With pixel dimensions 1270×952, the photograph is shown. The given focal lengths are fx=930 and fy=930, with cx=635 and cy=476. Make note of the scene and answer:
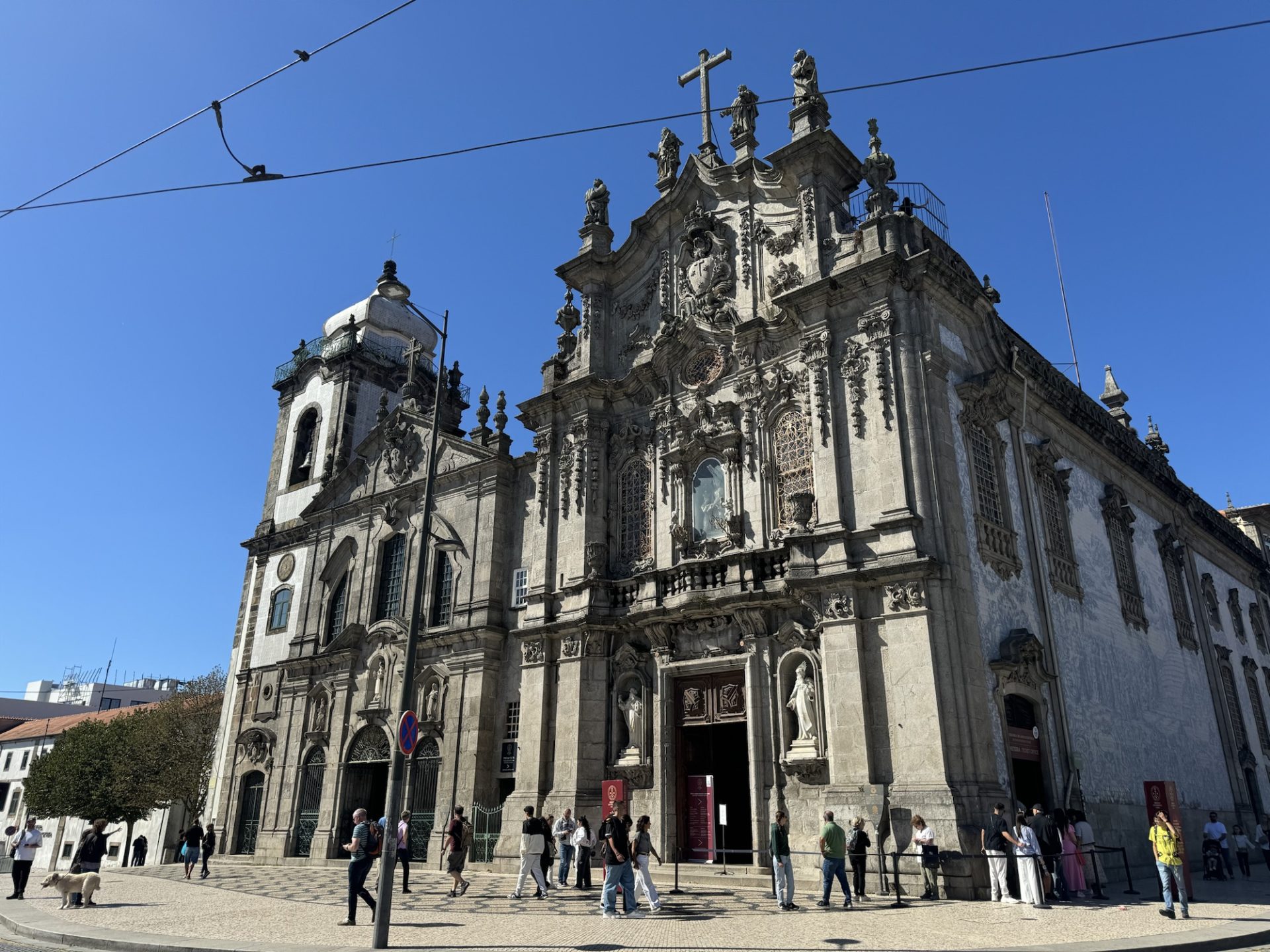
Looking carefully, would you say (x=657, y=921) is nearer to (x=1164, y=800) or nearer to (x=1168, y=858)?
(x=1168, y=858)

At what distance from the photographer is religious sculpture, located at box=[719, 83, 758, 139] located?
2495 centimetres

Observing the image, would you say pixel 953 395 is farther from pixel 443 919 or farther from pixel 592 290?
pixel 443 919

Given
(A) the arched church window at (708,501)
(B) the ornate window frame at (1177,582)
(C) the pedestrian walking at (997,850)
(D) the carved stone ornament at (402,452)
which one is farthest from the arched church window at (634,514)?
(B) the ornate window frame at (1177,582)

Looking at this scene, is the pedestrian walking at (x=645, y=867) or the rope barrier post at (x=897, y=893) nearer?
the pedestrian walking at (x=645, y=867)

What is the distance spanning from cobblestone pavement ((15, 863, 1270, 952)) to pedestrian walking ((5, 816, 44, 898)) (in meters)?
0.53

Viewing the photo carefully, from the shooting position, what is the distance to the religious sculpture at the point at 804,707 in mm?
18469

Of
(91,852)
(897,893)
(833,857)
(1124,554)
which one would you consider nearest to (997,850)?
(897,893)

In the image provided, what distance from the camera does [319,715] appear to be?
29703 mm

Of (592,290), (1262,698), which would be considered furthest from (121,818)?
(1262,698)

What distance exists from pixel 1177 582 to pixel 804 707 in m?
18.8

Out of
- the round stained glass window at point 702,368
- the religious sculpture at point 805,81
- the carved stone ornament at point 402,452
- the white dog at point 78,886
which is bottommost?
the white dog at point 78,886

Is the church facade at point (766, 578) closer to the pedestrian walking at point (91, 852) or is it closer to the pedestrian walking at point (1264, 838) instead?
the pedestrian walking at point (1264, 838)

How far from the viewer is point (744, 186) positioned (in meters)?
24.4

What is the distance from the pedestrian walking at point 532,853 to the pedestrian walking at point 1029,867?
7928 mm
